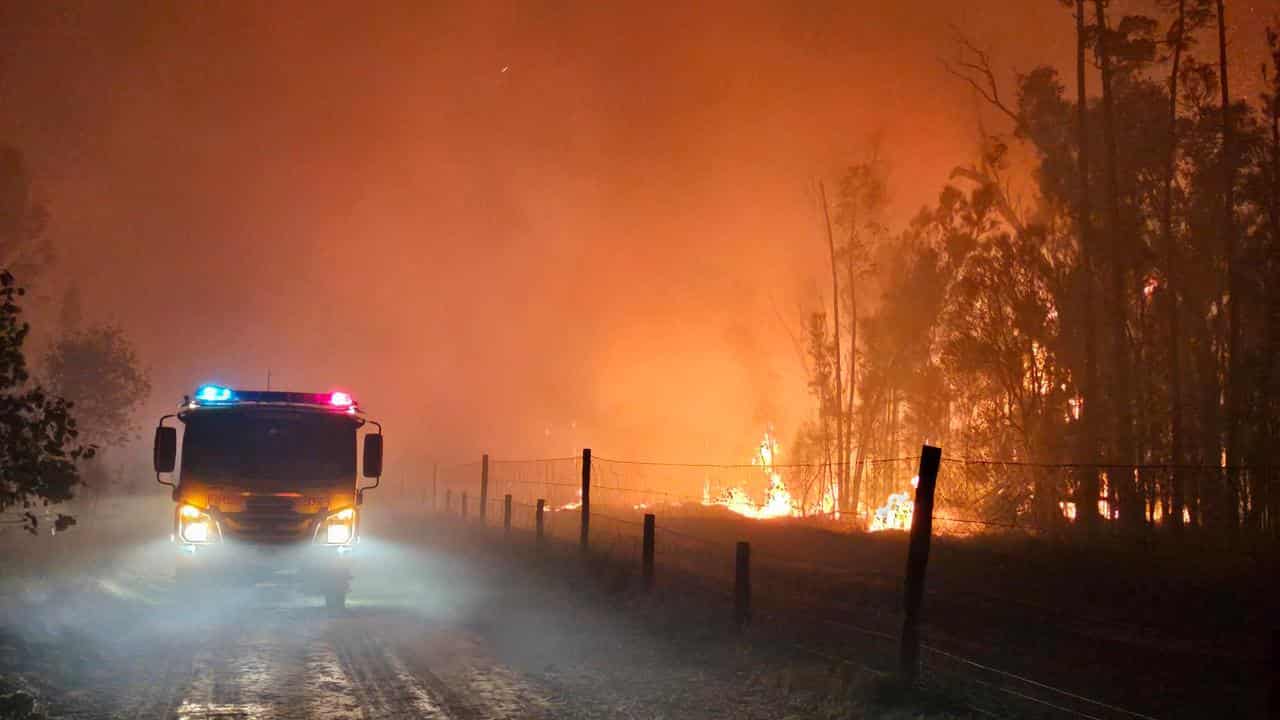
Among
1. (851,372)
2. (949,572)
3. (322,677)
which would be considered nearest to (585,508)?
(949,572)

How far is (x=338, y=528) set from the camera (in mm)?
15648

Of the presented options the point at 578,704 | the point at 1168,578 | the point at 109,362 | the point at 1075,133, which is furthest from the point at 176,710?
the point at 109,362

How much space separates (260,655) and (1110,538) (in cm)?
1955

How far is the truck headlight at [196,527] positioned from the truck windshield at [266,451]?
567 mm

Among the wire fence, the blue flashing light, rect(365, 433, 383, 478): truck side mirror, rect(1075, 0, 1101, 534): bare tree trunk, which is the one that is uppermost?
rect(1075, 0, 1101, 534): bare tree trunk

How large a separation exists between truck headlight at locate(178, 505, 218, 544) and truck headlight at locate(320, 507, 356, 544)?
1.59 metres

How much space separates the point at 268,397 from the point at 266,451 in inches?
35.2

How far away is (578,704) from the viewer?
10.3m

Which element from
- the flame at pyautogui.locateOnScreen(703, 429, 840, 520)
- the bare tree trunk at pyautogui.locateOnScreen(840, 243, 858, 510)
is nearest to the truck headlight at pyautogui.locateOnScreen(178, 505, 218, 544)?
the flame at pyautogui.locateOnScreen(703, 429, 840, 520)

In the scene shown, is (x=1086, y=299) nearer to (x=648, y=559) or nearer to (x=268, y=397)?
(x=648, y=559)

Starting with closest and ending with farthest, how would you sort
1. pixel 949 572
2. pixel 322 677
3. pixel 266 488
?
pixel 322 677
pixel 266 488
pixel 949 572

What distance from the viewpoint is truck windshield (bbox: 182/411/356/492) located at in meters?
15.5

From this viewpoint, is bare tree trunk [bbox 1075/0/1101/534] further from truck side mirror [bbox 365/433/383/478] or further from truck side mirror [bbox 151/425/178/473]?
truck side mirror [bbox 151/425/178/473]

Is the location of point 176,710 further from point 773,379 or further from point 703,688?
point 773,379
